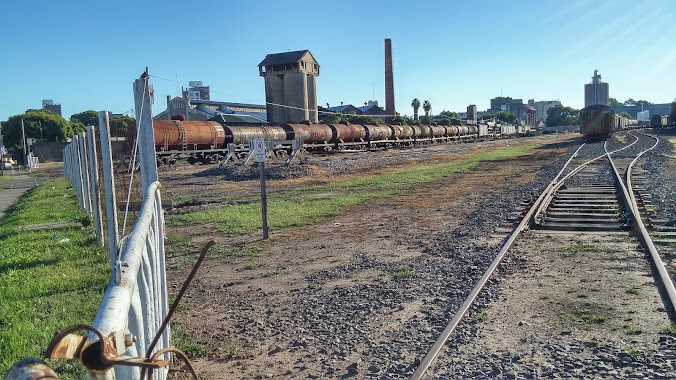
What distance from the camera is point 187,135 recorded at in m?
33.4

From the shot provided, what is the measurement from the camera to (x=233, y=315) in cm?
597

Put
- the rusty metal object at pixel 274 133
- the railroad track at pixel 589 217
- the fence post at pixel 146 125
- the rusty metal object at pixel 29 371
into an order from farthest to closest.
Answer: the rusty metal object at pixel 274 133
the fence post at pixel 146 125
the railroad track at pixel 589 217
the rusty metal object at pixel 29 371

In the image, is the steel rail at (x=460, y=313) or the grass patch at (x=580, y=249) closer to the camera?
the steel rail at (x=460, y=313)

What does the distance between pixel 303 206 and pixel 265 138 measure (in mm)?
9186

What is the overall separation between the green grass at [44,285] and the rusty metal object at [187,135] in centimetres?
1985

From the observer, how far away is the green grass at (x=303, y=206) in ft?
40.0

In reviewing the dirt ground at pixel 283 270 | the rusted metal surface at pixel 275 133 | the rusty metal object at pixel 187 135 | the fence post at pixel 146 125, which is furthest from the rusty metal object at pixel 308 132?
the fence post at pixel 146 125

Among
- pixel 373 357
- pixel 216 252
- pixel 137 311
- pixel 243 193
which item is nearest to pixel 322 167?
pixel 243 193

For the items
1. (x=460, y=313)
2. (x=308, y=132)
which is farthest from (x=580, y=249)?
(x=308, y=132)

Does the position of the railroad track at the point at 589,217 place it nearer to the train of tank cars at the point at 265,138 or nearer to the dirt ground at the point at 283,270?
the dirt ground at the point at 283,270

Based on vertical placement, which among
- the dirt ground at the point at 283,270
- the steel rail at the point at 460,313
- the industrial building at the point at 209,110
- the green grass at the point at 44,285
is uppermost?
the industrial building at the point at 209,110

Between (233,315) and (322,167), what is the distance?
2105 centimetres

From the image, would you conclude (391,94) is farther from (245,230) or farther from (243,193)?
(245,230)

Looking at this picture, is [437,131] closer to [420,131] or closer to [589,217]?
[420,131]
